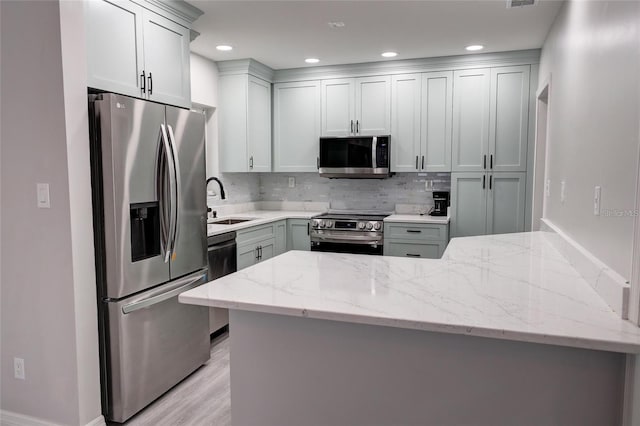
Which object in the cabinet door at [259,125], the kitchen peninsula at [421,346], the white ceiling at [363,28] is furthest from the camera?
the cabinet door at [259,125]

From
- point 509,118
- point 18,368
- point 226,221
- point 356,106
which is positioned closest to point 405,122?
point 356,106

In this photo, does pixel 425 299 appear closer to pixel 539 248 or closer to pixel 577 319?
pixel 577 319

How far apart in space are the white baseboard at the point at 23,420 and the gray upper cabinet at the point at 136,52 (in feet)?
5.67

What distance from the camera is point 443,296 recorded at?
1.54 metres

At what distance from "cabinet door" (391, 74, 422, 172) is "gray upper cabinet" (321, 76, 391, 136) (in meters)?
0.07

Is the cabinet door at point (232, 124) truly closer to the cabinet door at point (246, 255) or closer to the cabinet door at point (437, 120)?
the cabinet door at point (246, 255)

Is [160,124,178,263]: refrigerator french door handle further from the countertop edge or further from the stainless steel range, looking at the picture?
the stainless steel range

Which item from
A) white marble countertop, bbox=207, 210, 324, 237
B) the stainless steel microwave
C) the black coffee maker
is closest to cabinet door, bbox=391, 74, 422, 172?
the stainless steel microwave

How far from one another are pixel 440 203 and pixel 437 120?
2.79 feet

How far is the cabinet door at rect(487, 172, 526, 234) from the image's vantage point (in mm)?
4279

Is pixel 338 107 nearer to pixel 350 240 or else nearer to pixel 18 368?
pixel 350 240

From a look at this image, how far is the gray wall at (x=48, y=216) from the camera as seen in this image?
2.15m

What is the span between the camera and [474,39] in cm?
384

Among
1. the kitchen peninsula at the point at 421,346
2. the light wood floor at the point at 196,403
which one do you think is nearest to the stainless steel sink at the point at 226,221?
the light wood floor at the point at 196,403
